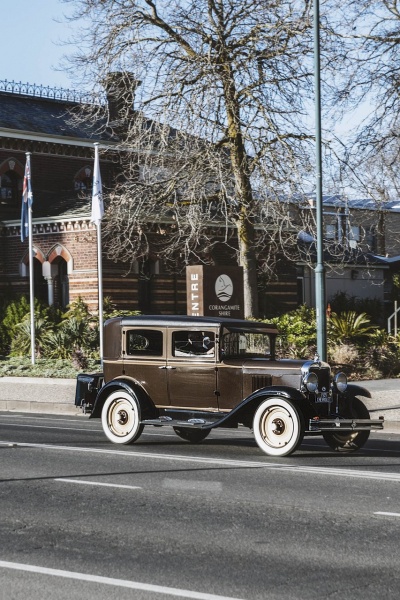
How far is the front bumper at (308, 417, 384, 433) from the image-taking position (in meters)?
12.8

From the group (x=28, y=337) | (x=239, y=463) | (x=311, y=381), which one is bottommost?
(x=239, y=463)

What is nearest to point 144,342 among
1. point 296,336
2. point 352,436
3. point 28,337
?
point 352,436

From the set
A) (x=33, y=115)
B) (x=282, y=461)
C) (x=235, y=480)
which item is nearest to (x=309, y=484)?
(x=235, y=480)

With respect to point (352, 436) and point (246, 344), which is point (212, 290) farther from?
point (352, 436)

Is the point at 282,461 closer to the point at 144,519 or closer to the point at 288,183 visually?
the point at 144,519

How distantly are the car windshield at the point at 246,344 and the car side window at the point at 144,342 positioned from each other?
989 mm

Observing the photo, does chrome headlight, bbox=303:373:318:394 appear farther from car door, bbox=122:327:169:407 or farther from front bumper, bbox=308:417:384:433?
car door, bbox=122:327:169:407

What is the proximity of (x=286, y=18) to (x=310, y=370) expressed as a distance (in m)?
14.9

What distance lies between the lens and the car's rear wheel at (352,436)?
13.5 meters

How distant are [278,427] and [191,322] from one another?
1.97 metres

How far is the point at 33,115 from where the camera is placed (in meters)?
41.5

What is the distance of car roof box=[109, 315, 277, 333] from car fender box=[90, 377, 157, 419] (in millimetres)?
822

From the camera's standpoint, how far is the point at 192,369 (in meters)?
13.9

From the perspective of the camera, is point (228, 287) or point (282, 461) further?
point (228, 287)
